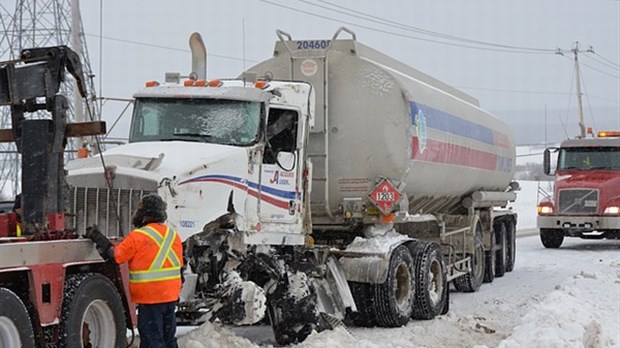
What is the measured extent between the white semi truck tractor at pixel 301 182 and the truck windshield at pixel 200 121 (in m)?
0.01

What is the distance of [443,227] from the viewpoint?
49.2ft

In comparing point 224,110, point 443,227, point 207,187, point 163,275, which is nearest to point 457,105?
point 443,227

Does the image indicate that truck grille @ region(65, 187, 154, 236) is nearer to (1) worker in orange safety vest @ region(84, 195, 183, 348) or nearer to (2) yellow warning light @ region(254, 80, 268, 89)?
(1) worker in orange safety vest @ region(84, 195, 183, 348)

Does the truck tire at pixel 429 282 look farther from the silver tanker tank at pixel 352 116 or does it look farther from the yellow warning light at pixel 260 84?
the yellow warning light at pixel 260 84

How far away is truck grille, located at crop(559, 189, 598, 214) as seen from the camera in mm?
23516

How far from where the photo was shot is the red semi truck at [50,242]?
643 cm

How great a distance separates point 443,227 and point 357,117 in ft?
12.1

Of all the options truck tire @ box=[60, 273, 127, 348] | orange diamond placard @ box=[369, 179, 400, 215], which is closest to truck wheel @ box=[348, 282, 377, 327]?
orange diamond placard @ box=[369, 179, 400, 215]

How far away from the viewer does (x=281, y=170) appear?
10.3m

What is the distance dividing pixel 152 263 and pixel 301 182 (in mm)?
3707

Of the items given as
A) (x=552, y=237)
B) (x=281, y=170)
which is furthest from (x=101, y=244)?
(x=552, y=237)

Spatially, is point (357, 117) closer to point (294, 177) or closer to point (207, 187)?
point (294, 177)

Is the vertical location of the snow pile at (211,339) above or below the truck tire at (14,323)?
below

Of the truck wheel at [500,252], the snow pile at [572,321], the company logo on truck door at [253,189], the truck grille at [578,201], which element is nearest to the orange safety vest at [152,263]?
the company logo on truck door at [253,189]
